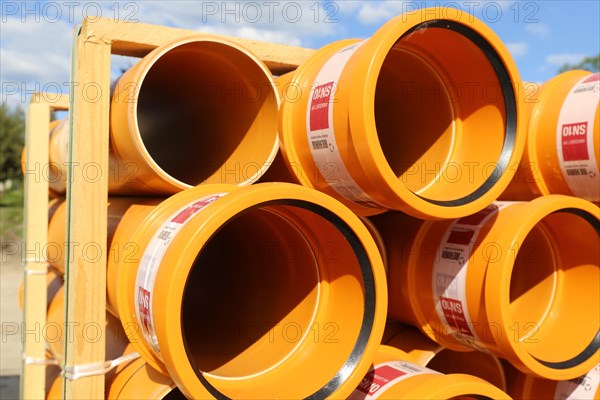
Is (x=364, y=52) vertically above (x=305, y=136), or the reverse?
(x=364, y=52)

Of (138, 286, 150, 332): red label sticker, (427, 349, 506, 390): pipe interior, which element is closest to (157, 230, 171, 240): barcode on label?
(138, 286, 150, 332): red label sticker

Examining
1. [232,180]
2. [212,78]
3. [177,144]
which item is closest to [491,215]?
[232,180]

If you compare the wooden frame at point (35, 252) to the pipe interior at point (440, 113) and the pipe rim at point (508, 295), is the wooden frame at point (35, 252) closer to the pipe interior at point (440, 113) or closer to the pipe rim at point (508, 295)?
the pipe interior at point (440, 113)

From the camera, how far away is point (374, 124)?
52.0 inches

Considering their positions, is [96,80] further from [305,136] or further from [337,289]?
[337,289]

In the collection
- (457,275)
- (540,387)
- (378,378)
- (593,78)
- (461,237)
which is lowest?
(540,387)

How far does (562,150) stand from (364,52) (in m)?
0.89

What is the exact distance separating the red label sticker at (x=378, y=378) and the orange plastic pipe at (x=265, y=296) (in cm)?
15

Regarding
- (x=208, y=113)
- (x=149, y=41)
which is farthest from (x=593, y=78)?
(x=149, y=41)

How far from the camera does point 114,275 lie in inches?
63.6

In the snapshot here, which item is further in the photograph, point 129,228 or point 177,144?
point 177,144

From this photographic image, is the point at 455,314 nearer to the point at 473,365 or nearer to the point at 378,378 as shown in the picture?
the point at 378,378

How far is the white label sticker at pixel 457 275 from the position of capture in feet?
5.40

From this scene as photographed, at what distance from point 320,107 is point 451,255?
597mm
